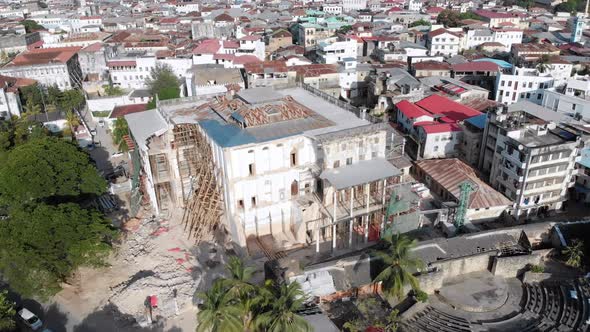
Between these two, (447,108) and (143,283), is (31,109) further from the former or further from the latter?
(447,108)

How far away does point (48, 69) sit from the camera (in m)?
74.8

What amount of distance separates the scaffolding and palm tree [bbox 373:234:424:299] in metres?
15.6

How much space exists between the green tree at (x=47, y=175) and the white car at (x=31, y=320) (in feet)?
28.0

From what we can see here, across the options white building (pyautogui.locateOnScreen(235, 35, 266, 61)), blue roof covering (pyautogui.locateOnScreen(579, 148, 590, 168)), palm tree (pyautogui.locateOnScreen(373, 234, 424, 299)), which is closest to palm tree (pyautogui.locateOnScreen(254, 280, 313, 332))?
palm tree (pyautogui.locateOnScreen(373, 234, 424, 299))

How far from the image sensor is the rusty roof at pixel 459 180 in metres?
36.9

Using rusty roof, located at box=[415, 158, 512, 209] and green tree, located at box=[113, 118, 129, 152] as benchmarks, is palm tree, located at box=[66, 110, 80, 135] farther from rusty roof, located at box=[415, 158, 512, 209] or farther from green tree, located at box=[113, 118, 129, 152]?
Result: rusty roof, located at box=[415, 158, 512, 209]

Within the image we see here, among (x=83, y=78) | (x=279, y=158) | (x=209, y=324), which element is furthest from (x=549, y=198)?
(x=83, y=78)

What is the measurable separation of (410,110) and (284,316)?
114 ft

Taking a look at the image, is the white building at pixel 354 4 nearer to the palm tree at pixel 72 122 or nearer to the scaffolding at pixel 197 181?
the palm tree at pixel 72 122

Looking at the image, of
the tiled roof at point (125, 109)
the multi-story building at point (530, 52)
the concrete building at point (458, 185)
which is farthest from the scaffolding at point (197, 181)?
the multi-story building at point (530, 52)

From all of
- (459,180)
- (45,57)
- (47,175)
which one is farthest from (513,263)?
(45,57)

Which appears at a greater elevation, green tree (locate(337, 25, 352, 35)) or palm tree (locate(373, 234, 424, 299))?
green tree (locate(337, 25, 352, 35))

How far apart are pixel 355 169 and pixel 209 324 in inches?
658

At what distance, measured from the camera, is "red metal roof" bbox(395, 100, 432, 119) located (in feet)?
160
